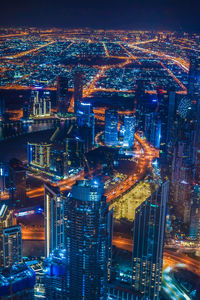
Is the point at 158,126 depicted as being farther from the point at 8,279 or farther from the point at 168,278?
the point at 8,279

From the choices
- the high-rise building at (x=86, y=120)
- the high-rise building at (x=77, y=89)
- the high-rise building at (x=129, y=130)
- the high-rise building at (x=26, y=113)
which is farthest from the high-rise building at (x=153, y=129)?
the high-rise building at (x=26, y=113)

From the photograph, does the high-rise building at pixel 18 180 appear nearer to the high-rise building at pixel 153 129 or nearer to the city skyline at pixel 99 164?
the city skyline at pixel 99 164

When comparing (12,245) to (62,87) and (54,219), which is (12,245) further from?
(62,87)

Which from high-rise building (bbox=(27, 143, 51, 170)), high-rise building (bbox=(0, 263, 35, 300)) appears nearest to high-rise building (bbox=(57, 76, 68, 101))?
high-rise building (bbox=(27, 143, 51, 170))

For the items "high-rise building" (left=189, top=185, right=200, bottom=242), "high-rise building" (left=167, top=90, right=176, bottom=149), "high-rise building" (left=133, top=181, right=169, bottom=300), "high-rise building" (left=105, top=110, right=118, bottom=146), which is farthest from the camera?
"high-rise building" (left=105, top=110, right=118, bottom=146)

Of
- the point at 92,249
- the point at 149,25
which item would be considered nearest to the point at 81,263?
the point at 92,249

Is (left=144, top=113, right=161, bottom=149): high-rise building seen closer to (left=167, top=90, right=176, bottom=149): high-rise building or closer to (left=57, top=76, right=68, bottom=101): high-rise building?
(left=167, top=90, right=176, bottom=149): high-rise building

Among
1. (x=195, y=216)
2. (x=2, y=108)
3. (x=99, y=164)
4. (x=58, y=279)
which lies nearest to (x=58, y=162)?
(x=99, y=164)
